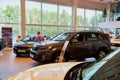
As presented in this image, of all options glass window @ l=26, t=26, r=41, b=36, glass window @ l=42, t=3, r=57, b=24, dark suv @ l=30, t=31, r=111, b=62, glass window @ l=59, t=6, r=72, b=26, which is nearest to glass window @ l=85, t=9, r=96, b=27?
glass window @ l=59, t=6, r=72, b=26

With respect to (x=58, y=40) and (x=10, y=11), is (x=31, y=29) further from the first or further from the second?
Answer: (x=58, y=40)

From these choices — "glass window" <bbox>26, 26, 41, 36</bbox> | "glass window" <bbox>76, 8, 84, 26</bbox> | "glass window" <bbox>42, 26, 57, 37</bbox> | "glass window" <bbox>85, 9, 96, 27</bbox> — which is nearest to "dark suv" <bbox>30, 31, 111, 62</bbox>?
"glass window" <bbox>26, 26, 41, 36</bbox>

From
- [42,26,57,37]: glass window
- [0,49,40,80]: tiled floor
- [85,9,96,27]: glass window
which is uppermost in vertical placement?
[85,9,96,27]: glass window

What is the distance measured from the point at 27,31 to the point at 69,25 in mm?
4487

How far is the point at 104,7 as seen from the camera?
810 inches

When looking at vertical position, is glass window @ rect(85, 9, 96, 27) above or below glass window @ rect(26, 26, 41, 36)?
above

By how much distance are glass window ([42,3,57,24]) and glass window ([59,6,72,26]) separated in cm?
68

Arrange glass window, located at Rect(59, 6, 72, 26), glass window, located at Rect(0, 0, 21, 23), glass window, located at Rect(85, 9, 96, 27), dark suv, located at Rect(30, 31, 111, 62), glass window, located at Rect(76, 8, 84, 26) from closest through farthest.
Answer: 1. dark suv, located at Rect(30, 31, 111, 62)
2. glass window, located at Rect(0, 0, 21, 23)
3. glass window, located at Rect(59, 6, 72, 26)
4. glass window, located at Rect(76, 8, 84, 26)
5. glass window, located at Rect(85, 9, 96, 27)

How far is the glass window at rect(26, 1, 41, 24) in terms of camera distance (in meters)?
15.0

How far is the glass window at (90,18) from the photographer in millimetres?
19391

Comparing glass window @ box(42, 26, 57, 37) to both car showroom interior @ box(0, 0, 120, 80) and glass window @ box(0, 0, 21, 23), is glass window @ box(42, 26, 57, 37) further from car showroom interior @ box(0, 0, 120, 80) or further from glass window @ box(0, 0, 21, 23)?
glass window @ box(0, 0, 21, 23)

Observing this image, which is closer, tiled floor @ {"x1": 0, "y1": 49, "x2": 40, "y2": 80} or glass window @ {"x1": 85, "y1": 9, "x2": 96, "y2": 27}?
tiled floor @ {"x1": 0, "y1": 49, "x2": 40, "y2": 80}

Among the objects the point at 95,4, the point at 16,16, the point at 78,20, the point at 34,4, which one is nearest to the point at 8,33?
the point at 16,16

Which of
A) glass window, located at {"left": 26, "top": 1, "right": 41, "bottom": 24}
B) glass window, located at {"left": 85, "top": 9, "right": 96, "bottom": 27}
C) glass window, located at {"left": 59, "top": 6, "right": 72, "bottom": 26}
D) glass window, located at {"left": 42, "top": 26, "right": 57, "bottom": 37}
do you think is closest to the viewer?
glass window, located at {"left": 26, "top": 1, "right": 41, "bottom": 24}
